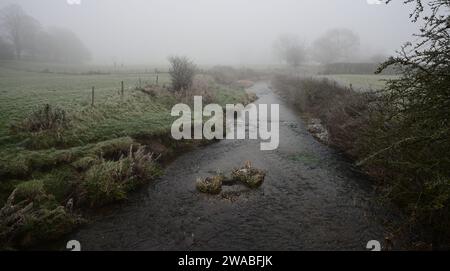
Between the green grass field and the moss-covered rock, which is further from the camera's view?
the moss-covered rock

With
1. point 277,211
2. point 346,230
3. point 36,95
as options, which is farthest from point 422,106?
point 36,95

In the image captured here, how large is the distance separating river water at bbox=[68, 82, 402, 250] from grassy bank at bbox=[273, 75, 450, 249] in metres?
0.98

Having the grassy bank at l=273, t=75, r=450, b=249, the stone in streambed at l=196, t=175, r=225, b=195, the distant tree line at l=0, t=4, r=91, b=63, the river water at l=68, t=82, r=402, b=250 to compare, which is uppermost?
the distant tree line at l=0, t=4, r=91, b=63

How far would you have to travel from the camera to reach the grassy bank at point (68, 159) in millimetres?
9852

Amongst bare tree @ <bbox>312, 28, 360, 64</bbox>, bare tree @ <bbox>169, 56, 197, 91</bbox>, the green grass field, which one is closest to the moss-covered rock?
the green grass field

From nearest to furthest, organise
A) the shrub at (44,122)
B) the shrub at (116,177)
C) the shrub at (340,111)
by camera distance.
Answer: the shrub at (116,177) < the shrub at (44,122) < the shrub at (340,111)

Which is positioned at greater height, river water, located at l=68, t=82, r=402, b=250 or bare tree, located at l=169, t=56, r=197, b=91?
bare tree, located at l=169, t=56, r=197, b=91

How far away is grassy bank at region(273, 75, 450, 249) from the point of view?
23.9ft

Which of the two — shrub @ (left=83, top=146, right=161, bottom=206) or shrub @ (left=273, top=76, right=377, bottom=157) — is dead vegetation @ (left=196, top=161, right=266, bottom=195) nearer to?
shrub @ (left=83, top=146, right=161, bottom=206)

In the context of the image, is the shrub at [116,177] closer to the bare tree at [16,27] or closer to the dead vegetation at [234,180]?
the dead vegetation at [234,180]

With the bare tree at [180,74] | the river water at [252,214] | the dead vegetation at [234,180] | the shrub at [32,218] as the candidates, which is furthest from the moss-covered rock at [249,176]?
the bare tree at [180,74]

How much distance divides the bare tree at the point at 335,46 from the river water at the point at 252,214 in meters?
89.3

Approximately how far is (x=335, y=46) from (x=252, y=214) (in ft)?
325
